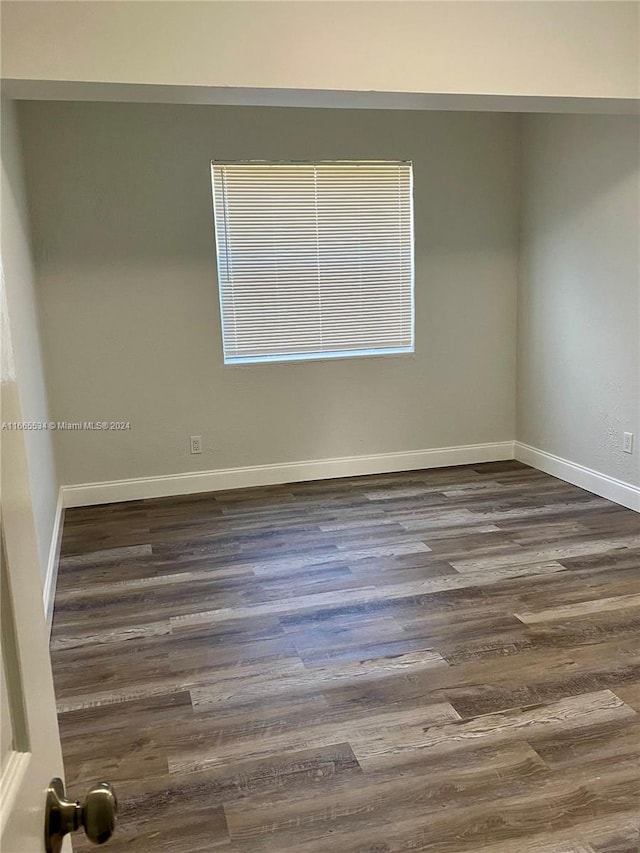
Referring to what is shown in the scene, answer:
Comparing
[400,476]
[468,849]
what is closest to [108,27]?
[468,849]

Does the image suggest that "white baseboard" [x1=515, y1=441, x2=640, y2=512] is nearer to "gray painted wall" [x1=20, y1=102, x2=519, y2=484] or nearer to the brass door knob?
"gray painted wall" [x1=20, y1=102, x2=519, y2=484]

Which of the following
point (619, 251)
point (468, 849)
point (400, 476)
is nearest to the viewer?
point (468, 849)

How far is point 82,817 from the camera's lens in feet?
2.35

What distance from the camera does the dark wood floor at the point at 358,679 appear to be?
1.80m

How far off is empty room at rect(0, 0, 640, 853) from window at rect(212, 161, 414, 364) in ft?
0.07

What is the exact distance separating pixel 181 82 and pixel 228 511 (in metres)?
2.43

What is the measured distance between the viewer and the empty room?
187 centimetres

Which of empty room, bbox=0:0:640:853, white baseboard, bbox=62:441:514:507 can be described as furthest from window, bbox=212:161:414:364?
white baseboard, bbox=62:441:514:507

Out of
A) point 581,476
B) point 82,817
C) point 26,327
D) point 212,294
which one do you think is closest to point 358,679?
point 82,817

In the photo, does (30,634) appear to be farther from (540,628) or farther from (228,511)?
(228,511)

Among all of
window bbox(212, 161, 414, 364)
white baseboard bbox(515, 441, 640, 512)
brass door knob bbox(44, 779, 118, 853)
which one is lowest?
white baseboard bbox(515, 441, 640, 512)

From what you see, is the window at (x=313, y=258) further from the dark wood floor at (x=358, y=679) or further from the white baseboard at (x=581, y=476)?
the dark wood floor at (x=358, y=679)

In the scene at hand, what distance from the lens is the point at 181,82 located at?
264cm

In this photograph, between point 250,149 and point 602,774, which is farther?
point 250,149
